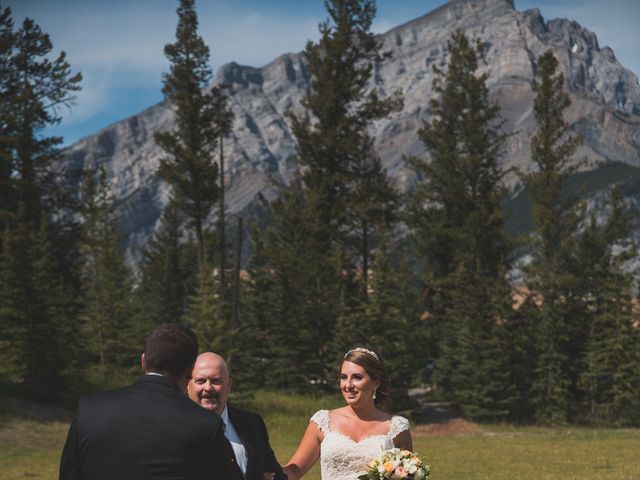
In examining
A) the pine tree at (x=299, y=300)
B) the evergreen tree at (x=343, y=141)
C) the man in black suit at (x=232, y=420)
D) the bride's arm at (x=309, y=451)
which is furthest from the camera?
the evergreen tree at (x=343, y=141)

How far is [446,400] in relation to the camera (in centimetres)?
4062

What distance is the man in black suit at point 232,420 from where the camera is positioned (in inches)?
200

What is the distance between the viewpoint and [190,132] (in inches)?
1702

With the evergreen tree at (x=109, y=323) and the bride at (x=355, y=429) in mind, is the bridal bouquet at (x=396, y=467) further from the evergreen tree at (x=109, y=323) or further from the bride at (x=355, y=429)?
the evergreen tree at (x=109, y=323)

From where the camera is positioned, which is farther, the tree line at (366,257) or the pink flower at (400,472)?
the tree line at (366,257)

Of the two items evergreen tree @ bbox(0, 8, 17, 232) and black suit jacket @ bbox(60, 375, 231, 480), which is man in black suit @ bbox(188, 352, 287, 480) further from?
evergreen tree @ bbox(0, 8, 17, 232)

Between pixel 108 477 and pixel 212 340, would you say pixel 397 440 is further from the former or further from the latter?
pixel 212 340

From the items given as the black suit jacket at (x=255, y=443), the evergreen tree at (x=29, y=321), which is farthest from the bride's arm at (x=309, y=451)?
the evergreen tree at (x=29, y=321)

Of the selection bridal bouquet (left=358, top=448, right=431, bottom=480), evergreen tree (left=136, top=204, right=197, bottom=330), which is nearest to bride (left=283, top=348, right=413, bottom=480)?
bridal bouquet (left=358, top=448, right=431, bottom=480)

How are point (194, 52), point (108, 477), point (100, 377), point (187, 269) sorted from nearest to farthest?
point (108, 477), point (100, 377), point (194, 52), point (187, 269)

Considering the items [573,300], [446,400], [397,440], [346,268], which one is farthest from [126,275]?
[397,440]

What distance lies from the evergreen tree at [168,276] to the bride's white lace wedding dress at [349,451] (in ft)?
140

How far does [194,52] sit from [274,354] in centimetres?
1765

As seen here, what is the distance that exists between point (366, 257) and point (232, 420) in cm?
3746
